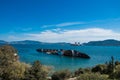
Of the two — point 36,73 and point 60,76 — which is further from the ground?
point 36,73

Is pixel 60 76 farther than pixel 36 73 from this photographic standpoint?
Yes

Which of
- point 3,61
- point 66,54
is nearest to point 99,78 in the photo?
point 3,61

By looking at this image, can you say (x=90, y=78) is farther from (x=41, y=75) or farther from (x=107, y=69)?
(x=107, y=69)

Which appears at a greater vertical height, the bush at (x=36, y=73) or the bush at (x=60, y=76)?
the bush at (x=36, y=73)

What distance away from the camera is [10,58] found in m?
42.2

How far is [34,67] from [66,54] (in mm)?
109766

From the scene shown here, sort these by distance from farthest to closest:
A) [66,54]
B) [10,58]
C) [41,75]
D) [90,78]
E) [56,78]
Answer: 1. [66,54]
2. [10,58]
3. [56,78]
4. [41,75]
5. [90,78]

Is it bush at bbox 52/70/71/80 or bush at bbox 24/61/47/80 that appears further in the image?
bush at bbox 52/70/71/80

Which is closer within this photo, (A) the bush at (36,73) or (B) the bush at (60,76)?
(A) the bush at (36,73)

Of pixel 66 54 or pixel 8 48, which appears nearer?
pixel 8 48

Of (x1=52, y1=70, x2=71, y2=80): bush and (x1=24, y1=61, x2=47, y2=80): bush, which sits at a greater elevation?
(x1=24, y1=61, x2=47, y2=80): bush

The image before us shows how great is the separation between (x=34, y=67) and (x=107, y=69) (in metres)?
15.6

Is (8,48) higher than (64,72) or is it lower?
higher

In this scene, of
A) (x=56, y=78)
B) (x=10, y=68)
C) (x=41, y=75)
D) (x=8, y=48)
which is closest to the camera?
(x=41, y=75)
